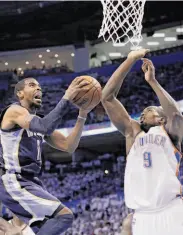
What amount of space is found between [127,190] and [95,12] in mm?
22258

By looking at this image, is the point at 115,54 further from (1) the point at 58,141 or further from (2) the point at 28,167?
(2) the point at 28,167

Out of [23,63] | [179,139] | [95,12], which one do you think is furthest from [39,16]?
[179,139]

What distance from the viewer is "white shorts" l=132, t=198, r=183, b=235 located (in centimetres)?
448

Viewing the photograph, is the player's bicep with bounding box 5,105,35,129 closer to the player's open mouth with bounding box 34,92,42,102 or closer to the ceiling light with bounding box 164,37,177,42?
the player's open mouth with bounding box 34,92,42,102

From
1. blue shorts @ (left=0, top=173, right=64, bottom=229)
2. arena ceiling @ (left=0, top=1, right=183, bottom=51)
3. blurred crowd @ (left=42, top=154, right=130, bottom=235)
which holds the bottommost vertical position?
blurred crowd @ (left=42, top=154, right=130, bottom=235)

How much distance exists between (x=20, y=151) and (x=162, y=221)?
51.7 inches

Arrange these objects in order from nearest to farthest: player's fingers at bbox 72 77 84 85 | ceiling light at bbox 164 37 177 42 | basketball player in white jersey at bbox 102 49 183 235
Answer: player's fingers at bbox 72 77 84 85, basketball player in white jersey at bbox 102 49 183 235, ceiling light at bbox 164 37 177 42

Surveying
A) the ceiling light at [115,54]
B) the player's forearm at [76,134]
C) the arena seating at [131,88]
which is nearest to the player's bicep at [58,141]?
the player's forearm at [76,134]

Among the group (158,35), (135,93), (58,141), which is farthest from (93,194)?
(58,141)

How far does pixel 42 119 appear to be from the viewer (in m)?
4.25

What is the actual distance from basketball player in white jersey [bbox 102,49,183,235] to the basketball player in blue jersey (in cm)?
62

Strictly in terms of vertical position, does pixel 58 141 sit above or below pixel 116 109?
below

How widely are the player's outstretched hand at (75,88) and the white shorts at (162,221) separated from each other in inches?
46.4

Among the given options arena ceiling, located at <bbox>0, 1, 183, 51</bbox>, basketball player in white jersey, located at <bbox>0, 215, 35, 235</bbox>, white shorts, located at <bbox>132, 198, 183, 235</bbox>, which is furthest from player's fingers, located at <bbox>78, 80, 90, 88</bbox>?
arena ceiling, located at <bbox>0, 1, 183, 51</bbox>
